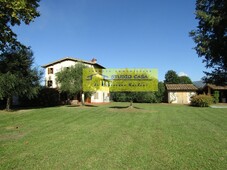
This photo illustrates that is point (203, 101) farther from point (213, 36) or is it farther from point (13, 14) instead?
point (13, 14)

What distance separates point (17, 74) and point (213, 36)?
1886cm

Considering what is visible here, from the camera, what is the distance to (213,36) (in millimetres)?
8914

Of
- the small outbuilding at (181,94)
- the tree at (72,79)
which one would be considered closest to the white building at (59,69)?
the tree at (72,79)

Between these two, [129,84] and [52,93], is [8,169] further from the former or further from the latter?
[52,93]

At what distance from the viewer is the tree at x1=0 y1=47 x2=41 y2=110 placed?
2050 centimetres

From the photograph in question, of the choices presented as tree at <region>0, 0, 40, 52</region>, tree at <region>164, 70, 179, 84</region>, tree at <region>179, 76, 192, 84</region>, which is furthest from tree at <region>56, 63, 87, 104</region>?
tree at <region>164, 70, 179, 84</region>

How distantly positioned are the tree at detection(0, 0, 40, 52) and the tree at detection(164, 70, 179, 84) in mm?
57681

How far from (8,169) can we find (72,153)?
1.98m

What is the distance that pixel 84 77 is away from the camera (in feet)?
94.7

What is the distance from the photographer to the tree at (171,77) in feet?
228

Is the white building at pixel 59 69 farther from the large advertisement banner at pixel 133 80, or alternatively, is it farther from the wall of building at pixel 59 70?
the large advertisement banner at pixel 133 80

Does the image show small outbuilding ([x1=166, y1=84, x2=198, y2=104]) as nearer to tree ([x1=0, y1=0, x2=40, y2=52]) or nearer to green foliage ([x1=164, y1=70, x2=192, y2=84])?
green foliage ([x1=164, y1=70, x2=192, y2=84])

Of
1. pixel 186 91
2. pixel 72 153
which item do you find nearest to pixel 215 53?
pixel 72 153

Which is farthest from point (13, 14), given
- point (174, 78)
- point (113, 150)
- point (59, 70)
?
point (174, 78)
